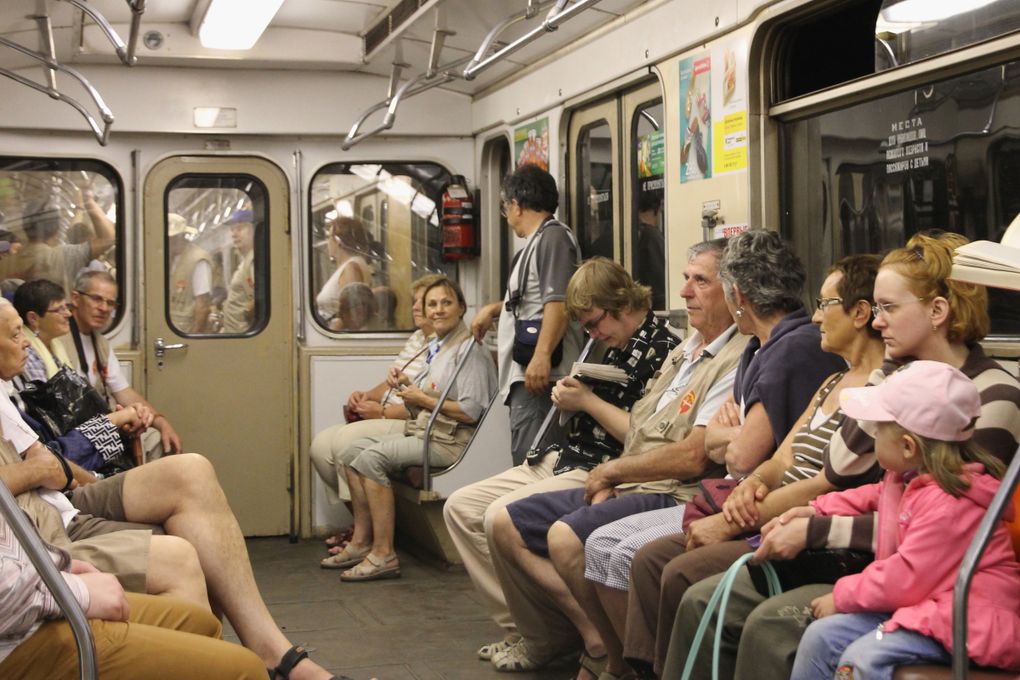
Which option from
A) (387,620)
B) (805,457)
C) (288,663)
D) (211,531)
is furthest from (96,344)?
(805,457)

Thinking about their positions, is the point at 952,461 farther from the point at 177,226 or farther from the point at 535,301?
the point at 177,226

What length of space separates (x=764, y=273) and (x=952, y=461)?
4.23 ft

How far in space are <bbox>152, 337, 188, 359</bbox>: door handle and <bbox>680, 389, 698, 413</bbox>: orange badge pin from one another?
396 centimetres

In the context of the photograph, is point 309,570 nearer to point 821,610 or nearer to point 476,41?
point 476,41

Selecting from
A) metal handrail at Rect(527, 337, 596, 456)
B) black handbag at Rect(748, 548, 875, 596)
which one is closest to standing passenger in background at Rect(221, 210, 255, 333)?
metal handrail at Rect(527, 337, 596, 456)

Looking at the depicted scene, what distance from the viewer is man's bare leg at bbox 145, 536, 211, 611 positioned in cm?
350

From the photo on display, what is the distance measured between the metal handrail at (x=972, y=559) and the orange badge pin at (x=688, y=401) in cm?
186

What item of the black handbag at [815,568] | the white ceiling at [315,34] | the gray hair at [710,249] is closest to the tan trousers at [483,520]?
the gray hair at [710,249]

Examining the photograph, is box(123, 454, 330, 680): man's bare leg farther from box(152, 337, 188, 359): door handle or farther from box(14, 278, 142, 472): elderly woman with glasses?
box(152, 337, 188, 359): door handle

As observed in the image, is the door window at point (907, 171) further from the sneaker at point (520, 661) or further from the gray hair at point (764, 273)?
the sneaker at point (520, 661)

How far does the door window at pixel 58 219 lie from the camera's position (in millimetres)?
6910

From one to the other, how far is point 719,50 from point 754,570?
223 cm

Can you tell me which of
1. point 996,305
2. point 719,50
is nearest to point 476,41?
point 719,50

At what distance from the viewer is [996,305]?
3.54 meters
